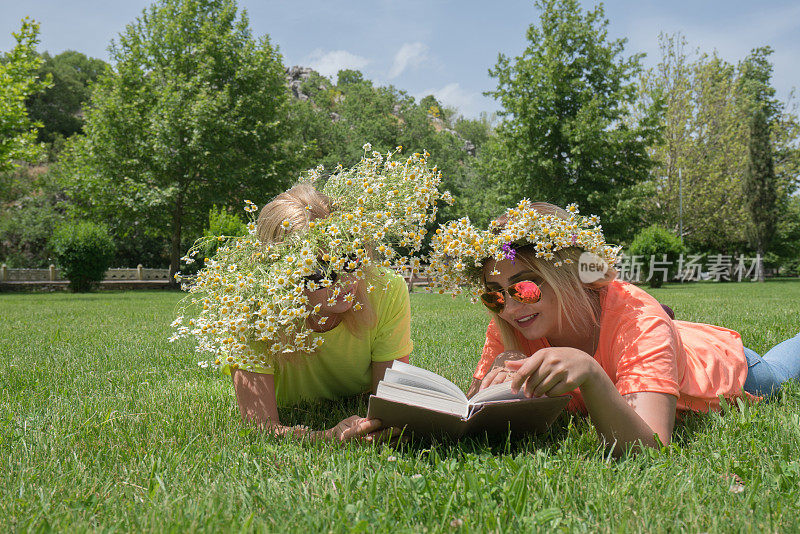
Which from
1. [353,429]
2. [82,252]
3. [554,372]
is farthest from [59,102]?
[554,372]

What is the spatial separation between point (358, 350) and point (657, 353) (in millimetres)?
1482

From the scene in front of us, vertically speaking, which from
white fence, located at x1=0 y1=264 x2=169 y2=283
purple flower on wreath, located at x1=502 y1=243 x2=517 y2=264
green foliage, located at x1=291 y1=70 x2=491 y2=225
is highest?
green foliage, located at x1=291 y1=70 x2=491 y2=225

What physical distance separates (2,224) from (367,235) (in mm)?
34612

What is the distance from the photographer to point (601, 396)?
1.96 metres

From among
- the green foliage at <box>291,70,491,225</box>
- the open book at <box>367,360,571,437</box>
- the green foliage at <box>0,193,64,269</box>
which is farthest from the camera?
the green foliage at <box>291,70,491,225</box>

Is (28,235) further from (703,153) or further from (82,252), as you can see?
(703,153)

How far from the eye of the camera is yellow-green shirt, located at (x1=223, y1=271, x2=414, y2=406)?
2.86 m

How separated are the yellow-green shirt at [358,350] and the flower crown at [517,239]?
35cm

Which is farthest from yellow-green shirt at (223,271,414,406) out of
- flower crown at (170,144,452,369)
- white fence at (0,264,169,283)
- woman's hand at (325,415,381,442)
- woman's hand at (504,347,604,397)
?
white fence at (0,264,169,283)

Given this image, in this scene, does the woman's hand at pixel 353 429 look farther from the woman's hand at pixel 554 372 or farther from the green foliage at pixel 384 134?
the green foliage at pixel 384 134

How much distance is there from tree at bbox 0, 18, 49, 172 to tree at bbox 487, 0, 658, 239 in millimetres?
19030

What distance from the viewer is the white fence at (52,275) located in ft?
84.6

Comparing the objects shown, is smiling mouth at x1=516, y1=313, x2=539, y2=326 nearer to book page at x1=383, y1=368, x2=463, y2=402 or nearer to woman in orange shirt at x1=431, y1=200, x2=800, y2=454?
woman in orange shirt at x1=431, y1=200, x2=800, y2=454

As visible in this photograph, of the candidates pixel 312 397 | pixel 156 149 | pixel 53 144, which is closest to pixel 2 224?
pixel 156 149
